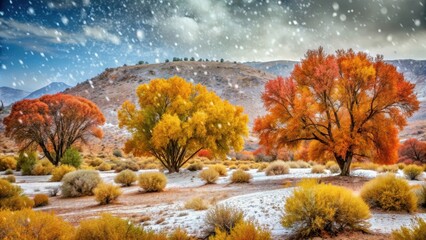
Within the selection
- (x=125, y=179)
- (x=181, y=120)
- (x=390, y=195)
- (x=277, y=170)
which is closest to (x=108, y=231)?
(x=390, y=195)

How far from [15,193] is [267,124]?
14.3 metres

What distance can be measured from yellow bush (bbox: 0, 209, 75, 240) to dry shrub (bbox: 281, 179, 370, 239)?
468 centimetres

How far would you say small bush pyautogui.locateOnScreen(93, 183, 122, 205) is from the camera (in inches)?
579

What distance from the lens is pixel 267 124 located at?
68.6 ft

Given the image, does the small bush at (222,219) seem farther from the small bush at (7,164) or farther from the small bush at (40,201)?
the small bush at (7,164)

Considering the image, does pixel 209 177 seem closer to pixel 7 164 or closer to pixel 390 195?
pixel 390 195

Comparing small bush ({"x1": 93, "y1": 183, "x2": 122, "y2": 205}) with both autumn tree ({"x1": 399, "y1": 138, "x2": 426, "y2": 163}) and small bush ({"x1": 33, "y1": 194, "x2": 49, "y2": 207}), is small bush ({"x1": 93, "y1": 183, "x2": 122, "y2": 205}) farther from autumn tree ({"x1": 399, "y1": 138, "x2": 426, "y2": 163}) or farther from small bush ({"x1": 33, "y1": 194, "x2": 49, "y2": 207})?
autumn tree ({"x1": 399, "y1": 138, "x2": 426, "y2": 163})

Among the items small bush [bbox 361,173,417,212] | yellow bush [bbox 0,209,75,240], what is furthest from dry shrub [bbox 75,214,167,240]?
small bush [bbox 361,173,417,212]

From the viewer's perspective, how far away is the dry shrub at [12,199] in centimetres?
1249

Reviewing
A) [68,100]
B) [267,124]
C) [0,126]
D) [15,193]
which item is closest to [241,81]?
[0,126]

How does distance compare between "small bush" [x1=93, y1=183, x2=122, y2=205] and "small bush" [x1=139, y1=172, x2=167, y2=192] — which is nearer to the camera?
"small bush" [x1=93, y1=183, x2=122, y2=205]

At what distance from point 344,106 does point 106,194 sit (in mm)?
14530

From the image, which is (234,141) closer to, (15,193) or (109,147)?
(15,193)

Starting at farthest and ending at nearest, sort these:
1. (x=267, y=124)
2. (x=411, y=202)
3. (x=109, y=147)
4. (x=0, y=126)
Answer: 1. (x=0, y=126)
2. (x=109, y=147)
3. (x=267, y=124)
4. (x=411, y=202)
